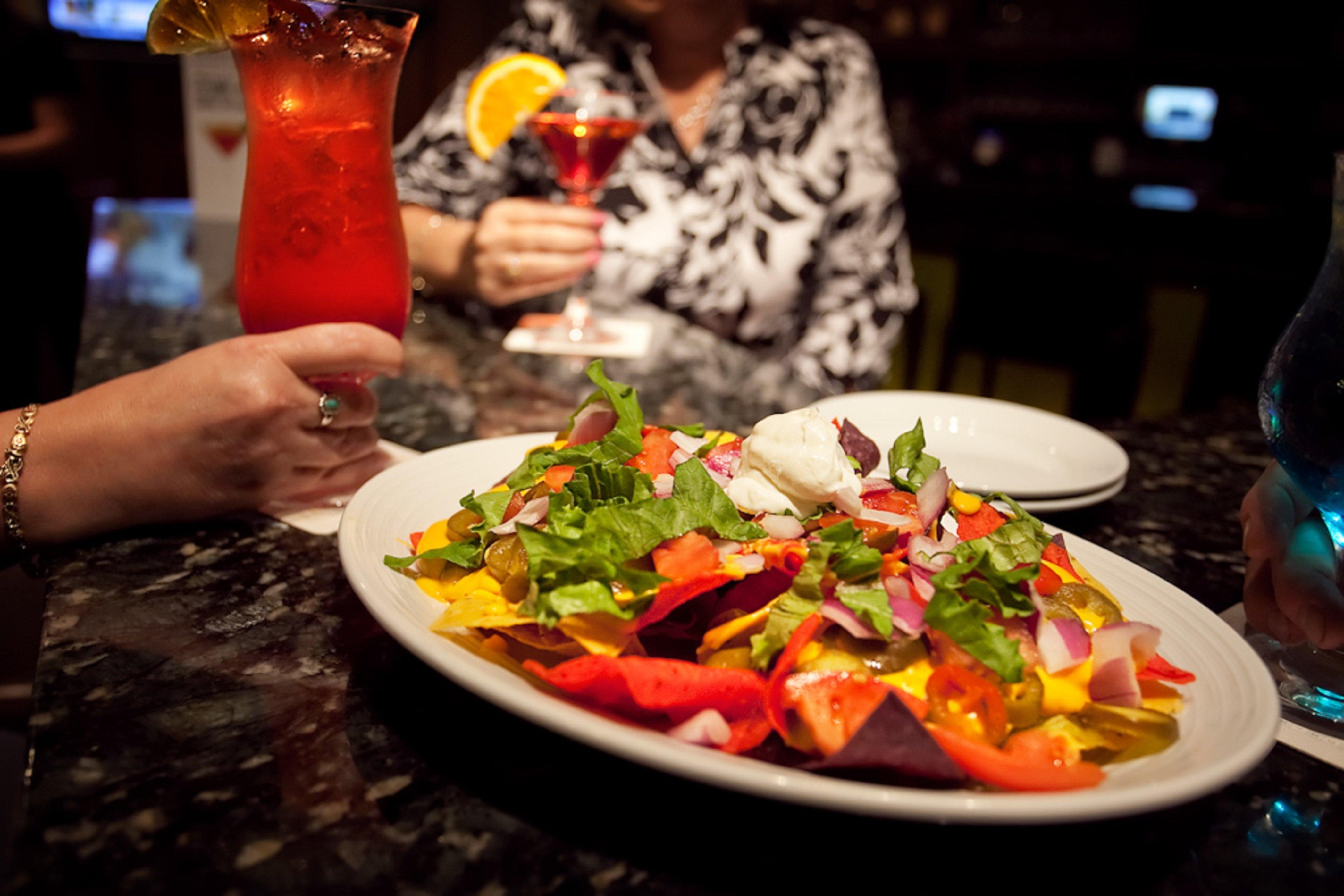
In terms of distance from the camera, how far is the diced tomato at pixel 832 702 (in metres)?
0.54

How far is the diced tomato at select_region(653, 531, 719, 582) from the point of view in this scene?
0.62m

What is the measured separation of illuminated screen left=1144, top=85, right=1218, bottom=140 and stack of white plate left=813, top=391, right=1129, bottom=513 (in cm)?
374

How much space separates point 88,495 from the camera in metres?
0.87

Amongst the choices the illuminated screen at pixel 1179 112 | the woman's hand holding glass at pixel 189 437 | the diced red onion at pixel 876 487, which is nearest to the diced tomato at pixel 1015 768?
the diced red onion at pixel 876 487

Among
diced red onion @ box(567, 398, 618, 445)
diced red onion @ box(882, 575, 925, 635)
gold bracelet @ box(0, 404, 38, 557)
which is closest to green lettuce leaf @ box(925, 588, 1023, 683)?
diced red onion @ box(882, 575, 925, 635)

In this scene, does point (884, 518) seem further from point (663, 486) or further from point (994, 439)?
point (994, 439)

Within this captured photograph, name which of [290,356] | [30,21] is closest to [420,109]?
[30,21]

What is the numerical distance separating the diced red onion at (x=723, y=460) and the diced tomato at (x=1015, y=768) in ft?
0.87

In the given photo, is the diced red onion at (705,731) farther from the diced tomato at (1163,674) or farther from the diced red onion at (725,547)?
the diced tomato at (1163,674)

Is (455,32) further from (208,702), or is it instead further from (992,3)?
(208,702)

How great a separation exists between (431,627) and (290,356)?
0.42 meters

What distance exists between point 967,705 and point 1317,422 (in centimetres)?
35

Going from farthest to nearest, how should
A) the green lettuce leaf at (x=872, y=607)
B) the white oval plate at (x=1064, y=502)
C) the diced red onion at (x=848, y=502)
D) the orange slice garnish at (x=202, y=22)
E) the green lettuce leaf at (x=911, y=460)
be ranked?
the white oval plate at (x=1064, y=502) < the orange slice garnish at (x=202, y=22) < the green lettuce leaf at (x=911, y=460) < the diced red onion at (x=848, y=502) < the green lettuce leaf at (x=872, y=607)

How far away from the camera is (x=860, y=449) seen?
0.82m
